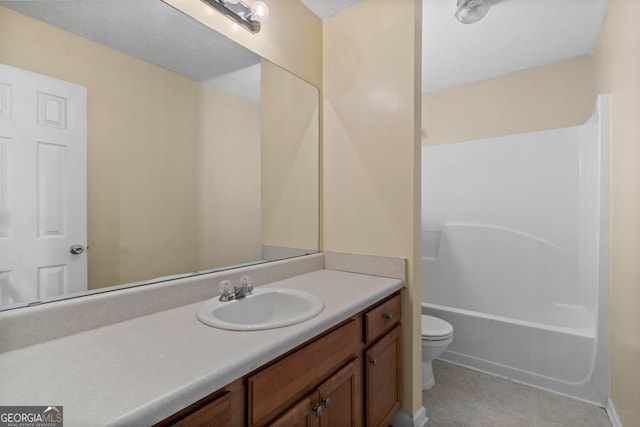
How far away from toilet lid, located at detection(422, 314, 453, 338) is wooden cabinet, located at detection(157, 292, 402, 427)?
512mm

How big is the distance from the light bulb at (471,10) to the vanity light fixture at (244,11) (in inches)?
48.9

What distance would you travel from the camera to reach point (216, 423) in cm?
66

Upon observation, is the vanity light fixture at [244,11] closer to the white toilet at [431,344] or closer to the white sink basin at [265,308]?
the white sink basin at [265,308]

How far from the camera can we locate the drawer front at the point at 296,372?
0.76 meters

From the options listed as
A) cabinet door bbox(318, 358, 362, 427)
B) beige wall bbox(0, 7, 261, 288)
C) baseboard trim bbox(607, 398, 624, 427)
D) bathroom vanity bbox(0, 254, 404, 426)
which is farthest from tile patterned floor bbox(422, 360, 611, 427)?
beige wall bbox(0, 7, 261, 288)

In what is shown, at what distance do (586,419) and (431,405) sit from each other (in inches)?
33.3

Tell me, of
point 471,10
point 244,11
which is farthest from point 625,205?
point 244,11

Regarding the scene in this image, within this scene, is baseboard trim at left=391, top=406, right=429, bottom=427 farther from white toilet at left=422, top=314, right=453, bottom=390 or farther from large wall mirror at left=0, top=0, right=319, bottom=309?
large wall mirror at left=0, top=0, right=319, bottom=309

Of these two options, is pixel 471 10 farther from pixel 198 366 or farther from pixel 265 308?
pixel 198 366

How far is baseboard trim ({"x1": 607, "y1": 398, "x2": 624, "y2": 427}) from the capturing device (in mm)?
1566

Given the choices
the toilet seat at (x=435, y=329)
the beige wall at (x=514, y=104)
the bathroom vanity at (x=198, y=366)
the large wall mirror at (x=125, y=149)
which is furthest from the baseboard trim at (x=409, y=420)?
the beige wall at (x=514, y=104)

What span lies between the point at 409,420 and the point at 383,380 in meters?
0.40

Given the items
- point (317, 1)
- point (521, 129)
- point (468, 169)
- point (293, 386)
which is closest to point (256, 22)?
point (317, 1)

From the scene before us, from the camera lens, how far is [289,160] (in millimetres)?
1712
